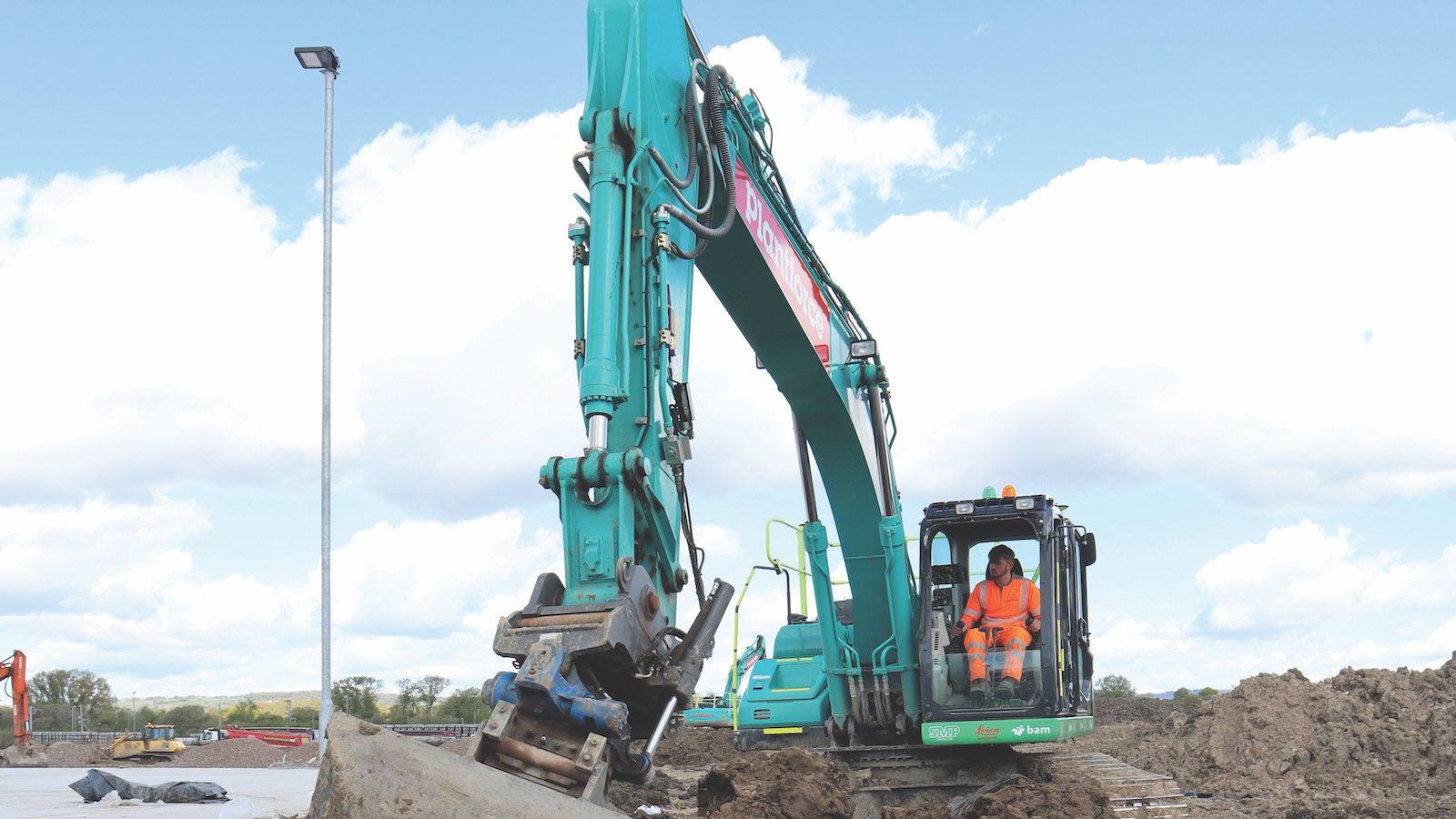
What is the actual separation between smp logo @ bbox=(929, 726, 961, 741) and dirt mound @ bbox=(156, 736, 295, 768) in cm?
1617

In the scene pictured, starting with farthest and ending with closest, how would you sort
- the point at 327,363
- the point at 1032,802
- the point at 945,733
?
the point at 327,363, the point at 945,733, the point at 1032,802

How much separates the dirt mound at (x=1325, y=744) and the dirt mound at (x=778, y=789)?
415cm

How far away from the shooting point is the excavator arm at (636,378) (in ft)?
14.1

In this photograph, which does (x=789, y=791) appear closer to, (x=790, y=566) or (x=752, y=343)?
(x=790, y=566)

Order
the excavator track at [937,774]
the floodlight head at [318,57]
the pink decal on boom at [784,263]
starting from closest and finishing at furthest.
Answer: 1. the pink decal on boom at [784,263]
2. the excavator track at [937,774]
3. the floodlight head at [318,57]

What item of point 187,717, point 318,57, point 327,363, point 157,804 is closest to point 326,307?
point 327,363

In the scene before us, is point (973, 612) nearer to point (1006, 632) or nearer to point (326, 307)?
point (1006, 632)

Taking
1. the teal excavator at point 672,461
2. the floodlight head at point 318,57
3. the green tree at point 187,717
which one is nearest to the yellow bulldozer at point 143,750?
the floodlight head at point 318,57

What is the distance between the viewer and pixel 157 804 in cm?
1123

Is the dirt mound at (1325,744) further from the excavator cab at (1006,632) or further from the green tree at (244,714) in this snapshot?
the green tree at (244,714)

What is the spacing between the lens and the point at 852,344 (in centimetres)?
1036

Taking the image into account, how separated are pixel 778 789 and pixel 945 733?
1525mm

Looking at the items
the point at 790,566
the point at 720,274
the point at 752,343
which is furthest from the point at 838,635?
the point at 720,274

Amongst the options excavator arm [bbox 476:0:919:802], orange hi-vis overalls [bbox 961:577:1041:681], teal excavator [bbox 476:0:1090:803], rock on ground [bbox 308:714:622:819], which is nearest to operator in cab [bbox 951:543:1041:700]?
orange hi-vis overalls [bbox 961:577:1041:681]
